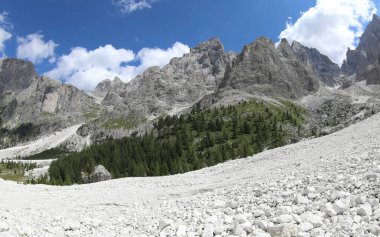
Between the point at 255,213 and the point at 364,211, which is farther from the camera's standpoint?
the point at 255,213

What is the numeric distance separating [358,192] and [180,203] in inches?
451

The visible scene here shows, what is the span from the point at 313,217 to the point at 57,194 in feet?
109

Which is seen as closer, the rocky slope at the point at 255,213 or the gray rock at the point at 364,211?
the gray rock at the point at 364,211

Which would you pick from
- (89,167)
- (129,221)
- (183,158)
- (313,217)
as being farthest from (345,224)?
(89,167)

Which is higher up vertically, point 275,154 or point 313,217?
point 275,154

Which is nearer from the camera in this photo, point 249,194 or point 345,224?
point 345,224

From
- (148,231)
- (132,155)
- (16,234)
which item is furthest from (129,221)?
(132,155)

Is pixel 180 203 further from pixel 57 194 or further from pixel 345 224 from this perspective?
pixel 57 194

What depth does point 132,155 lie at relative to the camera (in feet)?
603

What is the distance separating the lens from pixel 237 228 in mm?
14484

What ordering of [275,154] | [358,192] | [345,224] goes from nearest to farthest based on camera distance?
1. [345,224]
2. [358,192]
3. [275,154]

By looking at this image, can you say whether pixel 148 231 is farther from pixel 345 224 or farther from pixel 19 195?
pixel 19 195

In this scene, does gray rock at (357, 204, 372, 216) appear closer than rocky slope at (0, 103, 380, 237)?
Yes

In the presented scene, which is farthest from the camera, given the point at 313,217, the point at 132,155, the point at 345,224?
the point at 132,155
